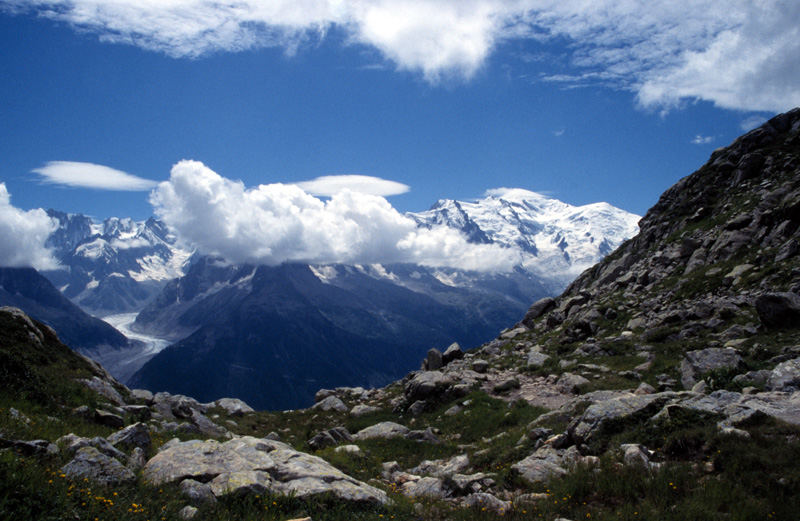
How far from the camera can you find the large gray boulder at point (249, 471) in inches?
462

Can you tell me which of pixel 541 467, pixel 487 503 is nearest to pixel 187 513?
pixel 487 503

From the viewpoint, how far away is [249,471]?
12656 millimetres

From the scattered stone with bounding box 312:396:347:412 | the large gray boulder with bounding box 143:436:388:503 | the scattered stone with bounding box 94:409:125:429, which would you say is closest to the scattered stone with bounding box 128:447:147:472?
the large gray boulder with bounding box 143:436:388:503

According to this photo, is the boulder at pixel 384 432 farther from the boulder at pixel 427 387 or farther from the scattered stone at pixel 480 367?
the scattered stone at pixel 480 367

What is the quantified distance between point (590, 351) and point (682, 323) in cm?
696

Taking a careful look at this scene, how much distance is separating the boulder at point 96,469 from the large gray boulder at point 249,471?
75 cm

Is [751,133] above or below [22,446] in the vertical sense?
above

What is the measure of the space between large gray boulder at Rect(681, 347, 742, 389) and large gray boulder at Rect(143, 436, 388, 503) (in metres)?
17.4

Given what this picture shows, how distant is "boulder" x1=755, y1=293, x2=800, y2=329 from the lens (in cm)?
2414

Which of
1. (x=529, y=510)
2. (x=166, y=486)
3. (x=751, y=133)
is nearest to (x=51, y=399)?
(x=166, y=486)

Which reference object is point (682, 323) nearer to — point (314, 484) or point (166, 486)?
point (314, 484)

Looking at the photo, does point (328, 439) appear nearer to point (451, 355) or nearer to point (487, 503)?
point (487, 503)

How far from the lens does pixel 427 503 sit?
43.8 feet

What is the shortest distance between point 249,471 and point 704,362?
2230 centimetres
